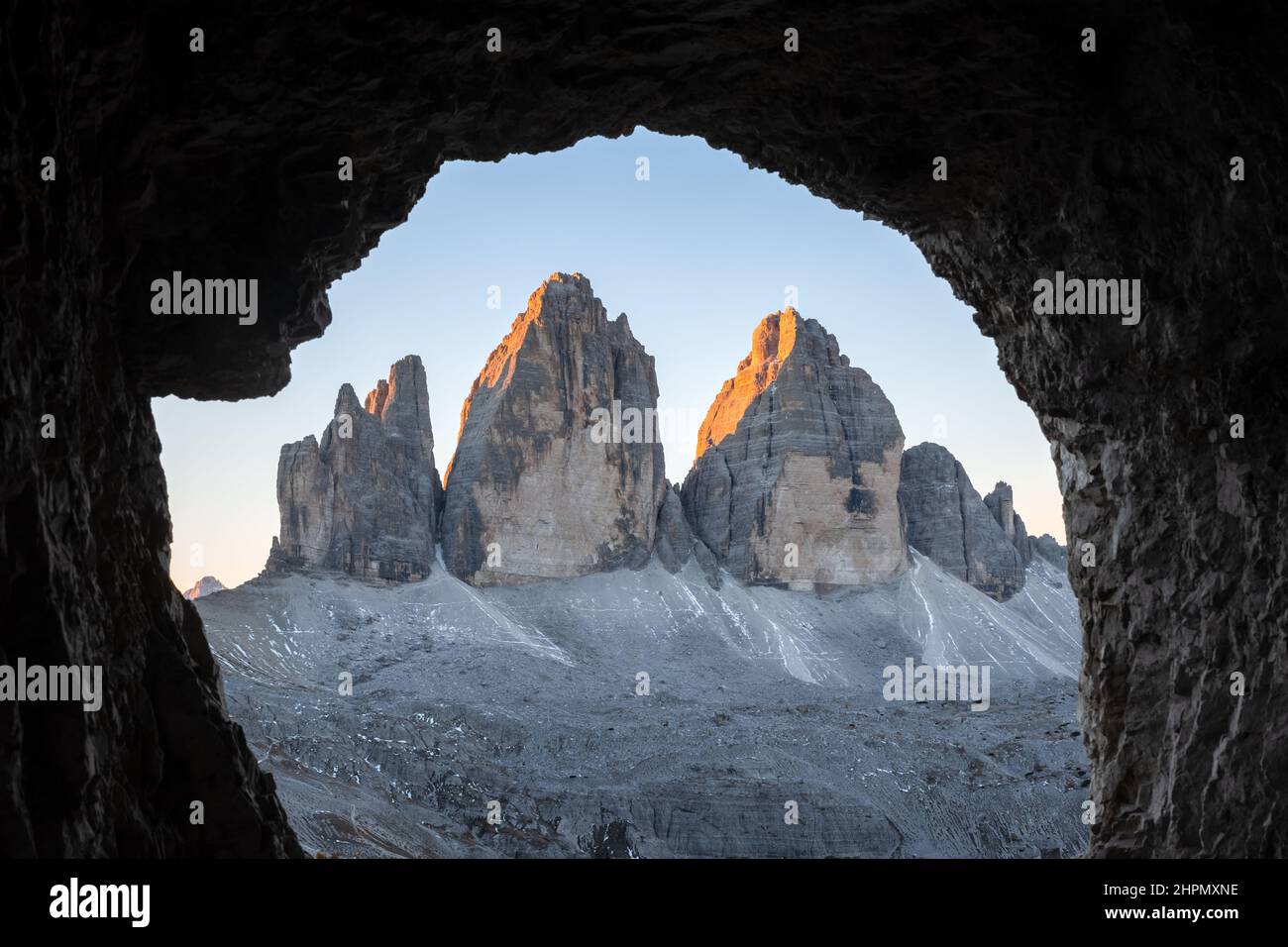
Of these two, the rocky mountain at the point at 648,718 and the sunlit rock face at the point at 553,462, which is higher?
the sunlit rock face at the point at 553,462

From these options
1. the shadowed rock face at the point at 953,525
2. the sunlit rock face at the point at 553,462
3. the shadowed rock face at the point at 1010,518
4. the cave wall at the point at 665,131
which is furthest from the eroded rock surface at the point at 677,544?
the cave wall at the point at 665,131

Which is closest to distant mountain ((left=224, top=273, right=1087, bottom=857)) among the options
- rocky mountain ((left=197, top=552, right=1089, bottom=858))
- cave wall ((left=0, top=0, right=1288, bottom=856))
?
rocky mountain ((left=197, top=552, right=1089, bottom=858))

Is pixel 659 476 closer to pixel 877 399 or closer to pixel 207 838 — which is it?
pixel 877 399

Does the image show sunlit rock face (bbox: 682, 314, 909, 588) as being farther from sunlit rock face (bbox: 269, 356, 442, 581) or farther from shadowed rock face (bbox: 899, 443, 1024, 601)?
sunlit rock face (bbox: 269, 356, 442, 581)

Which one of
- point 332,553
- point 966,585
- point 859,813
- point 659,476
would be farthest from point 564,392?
point 859,813

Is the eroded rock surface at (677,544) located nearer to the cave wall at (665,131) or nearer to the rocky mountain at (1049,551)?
the rocky mountain at (1049,551)
